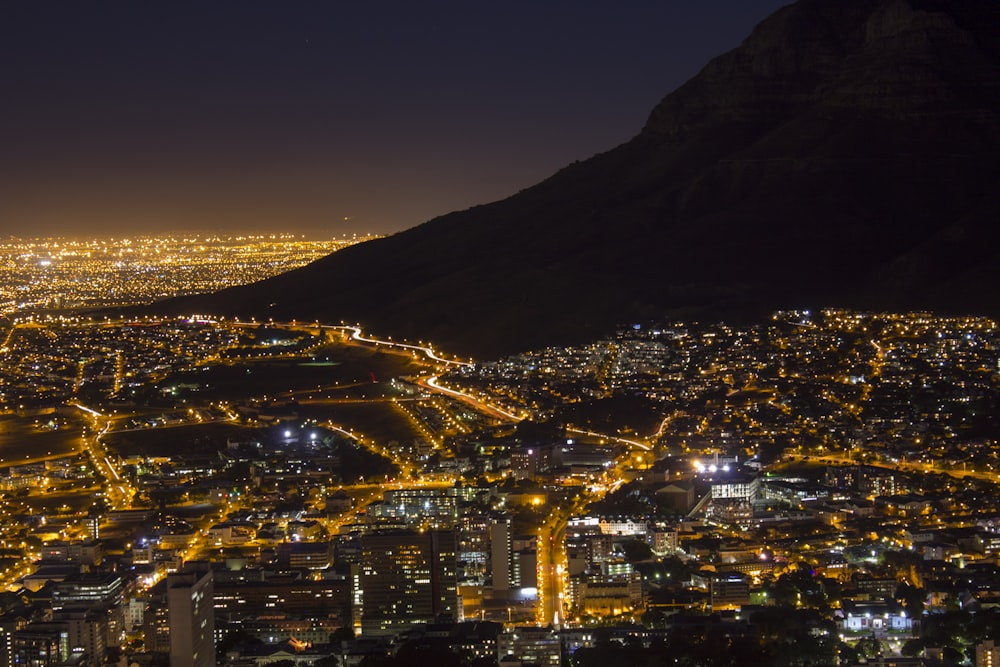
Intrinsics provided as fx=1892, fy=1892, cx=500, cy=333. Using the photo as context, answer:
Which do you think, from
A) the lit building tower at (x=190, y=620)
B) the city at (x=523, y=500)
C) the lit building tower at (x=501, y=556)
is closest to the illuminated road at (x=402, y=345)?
the city at (x=523, y=500)

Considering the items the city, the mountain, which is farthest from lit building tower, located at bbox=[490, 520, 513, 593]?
the mountain

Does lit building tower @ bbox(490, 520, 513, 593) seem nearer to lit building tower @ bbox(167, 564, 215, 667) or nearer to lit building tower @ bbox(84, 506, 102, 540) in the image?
lit building tower @ bbox(167, 564, 215, 667)

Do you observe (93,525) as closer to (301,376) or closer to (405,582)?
(405,582)

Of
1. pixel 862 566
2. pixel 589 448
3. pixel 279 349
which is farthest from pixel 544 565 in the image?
pixel 279 349

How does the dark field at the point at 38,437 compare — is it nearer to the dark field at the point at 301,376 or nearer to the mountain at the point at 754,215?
the dark field at the point at 301,376

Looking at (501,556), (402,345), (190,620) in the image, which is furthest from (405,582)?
(402,345)
